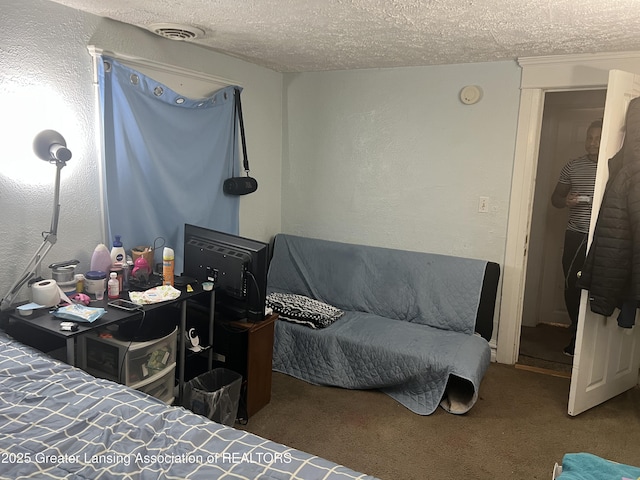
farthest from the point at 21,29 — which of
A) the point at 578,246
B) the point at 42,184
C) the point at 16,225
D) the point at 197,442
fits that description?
the point at 578,246

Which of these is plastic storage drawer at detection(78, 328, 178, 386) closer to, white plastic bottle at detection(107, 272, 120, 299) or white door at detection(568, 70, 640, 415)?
white plastic bottle at detection(107, 272, 120, 299)

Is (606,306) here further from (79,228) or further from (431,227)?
(79,228)

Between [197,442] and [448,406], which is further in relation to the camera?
[448,406]

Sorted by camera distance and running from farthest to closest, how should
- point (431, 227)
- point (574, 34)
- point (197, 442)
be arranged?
point (431, 227), point (574, 34), point (197, 442)

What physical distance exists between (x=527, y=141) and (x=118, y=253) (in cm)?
266

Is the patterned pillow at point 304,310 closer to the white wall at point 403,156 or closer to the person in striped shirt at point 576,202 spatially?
the white wall at point 403,156

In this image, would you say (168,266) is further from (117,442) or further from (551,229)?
(551,229)

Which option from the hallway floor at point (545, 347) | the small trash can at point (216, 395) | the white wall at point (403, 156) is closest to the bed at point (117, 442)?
the small trash can at point (216, 395)

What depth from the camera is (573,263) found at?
3.79m

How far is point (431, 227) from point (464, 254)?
0.31m

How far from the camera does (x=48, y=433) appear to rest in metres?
1.34

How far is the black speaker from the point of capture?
344 centimetres

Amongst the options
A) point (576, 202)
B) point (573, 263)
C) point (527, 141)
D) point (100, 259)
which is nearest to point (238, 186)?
point (100, 259)

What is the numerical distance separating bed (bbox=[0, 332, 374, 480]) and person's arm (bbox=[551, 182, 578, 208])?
125 inches
